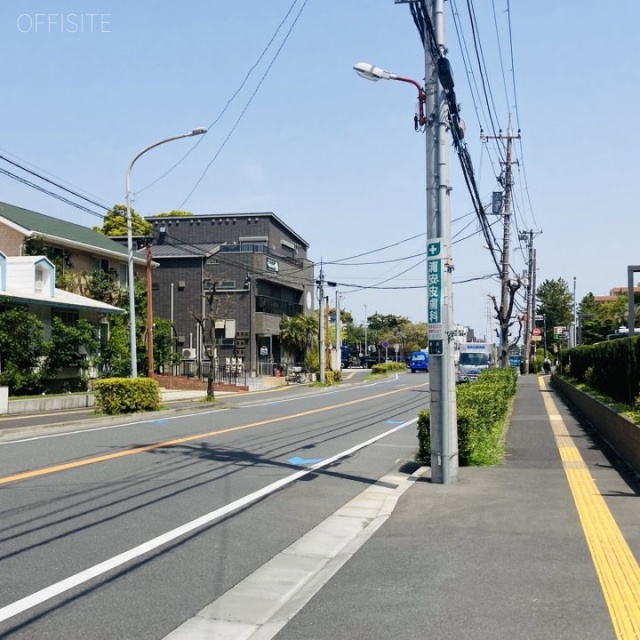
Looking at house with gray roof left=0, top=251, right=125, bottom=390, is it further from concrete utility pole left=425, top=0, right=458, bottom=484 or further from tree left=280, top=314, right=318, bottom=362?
tree left=280, top=314, right=318, bottom=362

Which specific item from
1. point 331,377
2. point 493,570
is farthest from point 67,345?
Answer: point 331,377

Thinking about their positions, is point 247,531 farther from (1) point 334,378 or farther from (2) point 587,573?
(1) point 334,378

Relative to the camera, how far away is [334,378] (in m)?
59.0

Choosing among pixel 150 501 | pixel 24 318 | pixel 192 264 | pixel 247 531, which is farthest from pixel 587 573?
pixel 192 264

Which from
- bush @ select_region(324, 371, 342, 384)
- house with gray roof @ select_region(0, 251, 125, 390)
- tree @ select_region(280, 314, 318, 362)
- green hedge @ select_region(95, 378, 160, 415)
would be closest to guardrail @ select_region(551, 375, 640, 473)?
green hedge @ select_region(95, 378, 160, 415)

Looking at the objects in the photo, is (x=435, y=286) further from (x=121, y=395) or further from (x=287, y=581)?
(x=121, y=395)

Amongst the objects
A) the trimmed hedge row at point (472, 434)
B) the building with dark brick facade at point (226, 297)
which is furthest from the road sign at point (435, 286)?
the building with dark brick facade at point (226, 297)

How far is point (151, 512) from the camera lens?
29.8ft

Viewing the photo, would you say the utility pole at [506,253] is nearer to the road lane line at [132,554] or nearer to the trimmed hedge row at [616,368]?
the trimmed hedge row at [616,368]

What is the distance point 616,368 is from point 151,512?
45.1 ft

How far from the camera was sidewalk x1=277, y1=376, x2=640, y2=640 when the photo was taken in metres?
5.12

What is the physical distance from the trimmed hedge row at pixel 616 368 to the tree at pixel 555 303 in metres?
89.4

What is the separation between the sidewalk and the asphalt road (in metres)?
1.08

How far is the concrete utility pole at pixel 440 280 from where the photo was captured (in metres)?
10.8
